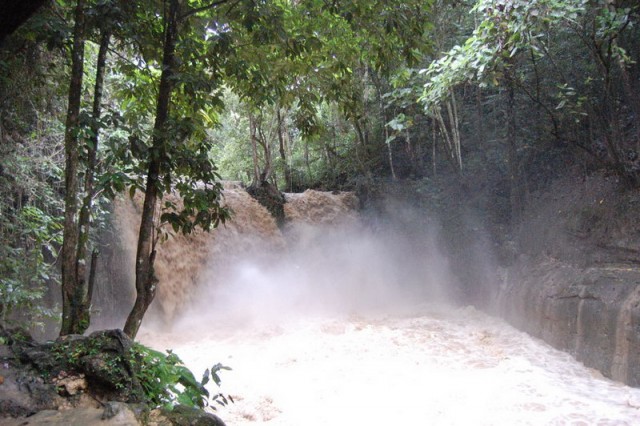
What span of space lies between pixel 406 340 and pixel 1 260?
5.62 metres

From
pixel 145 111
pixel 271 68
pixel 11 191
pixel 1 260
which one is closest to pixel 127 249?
pixel 11 191

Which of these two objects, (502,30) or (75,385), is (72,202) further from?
(502,30)

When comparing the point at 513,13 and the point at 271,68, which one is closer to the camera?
the point at 271,68

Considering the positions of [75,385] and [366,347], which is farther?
[366,347]

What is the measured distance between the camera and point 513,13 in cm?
548

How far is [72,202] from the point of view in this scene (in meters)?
2.75

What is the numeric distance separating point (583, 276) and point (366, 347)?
324 centimetres

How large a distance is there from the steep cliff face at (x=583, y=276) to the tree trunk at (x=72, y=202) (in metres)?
5.44

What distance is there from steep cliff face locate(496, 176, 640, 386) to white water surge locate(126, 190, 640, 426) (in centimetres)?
27

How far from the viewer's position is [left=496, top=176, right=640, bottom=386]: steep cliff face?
5.28 m

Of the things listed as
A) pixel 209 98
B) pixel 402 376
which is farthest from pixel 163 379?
pixel 402 376

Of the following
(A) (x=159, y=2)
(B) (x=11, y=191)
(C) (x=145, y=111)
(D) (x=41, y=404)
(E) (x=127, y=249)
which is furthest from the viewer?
(E) (x=127, y=249)

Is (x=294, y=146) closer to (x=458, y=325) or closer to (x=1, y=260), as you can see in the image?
(x=458, y=325)

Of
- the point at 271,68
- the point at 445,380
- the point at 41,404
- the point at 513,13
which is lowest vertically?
the point at 445,380
